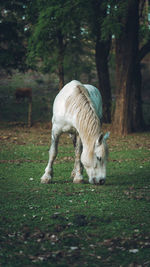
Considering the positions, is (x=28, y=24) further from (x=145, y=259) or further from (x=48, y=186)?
(x=145, y=259)

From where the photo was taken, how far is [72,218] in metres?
6.00

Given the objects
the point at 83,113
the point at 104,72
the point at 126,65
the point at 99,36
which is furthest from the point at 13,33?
the point at 83,113

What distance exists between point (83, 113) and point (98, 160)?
945mm

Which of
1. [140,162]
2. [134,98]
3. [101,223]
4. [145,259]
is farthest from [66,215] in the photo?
[134,98]

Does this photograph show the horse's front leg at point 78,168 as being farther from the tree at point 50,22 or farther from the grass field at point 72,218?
the tree at point 50,22

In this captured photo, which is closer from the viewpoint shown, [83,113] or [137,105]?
[83,113]

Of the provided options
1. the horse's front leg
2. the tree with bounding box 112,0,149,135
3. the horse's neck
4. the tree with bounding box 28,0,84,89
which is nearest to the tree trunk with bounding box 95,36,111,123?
the tree with bounding box 28,0,84,89

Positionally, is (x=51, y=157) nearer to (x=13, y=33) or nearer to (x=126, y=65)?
(x=126, y=65)

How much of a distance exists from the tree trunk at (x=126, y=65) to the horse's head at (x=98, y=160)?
10175 mm

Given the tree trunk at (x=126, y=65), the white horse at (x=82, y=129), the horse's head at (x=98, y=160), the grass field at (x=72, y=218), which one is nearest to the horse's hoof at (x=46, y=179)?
the white horse at (x=82, y=129)

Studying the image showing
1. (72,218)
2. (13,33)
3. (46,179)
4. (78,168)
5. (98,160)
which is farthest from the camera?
(13,33)

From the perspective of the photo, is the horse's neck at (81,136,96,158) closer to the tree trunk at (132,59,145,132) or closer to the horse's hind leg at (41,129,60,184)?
the horse's hind leg at (41,129,60,184)

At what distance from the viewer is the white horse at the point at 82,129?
7414mm

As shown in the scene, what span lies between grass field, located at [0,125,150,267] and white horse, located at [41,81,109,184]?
0.39 meters
